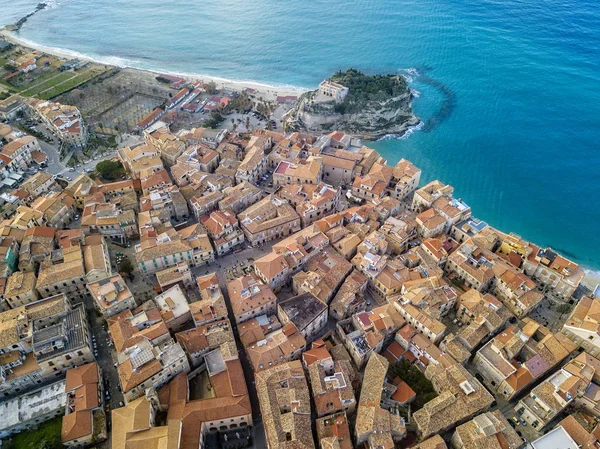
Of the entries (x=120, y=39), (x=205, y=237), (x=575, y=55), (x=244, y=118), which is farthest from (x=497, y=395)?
(x=120, y=39)

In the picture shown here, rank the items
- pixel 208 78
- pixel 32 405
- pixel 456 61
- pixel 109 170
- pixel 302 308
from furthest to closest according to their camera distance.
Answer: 1. pixel 456 61
2. pixel 208 78
3. pixel 109 170
4. pixel 302 308
5. pixel 32 405

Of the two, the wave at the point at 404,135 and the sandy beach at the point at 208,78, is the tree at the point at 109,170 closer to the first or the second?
the sandy beach at the point at 208,78

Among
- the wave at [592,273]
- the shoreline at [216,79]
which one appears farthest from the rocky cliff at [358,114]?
the wave at [592,273]

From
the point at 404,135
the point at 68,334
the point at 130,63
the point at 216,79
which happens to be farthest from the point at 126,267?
the point at 130,63

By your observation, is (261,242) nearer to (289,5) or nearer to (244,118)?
(244,118)

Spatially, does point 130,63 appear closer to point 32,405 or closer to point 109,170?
point 109,170
